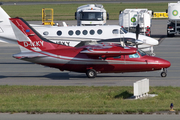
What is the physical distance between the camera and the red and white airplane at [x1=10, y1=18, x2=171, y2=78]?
21.2 metres

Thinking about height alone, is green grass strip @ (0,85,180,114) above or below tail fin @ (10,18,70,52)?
below

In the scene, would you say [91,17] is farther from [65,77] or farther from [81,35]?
[65,77]

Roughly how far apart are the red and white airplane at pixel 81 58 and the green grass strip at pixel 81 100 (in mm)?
3214

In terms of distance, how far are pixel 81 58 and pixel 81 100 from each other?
6.57m

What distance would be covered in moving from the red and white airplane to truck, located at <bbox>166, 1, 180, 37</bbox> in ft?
71.7

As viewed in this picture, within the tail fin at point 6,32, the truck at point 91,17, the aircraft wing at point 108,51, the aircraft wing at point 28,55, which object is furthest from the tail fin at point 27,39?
the truck at point 91,17

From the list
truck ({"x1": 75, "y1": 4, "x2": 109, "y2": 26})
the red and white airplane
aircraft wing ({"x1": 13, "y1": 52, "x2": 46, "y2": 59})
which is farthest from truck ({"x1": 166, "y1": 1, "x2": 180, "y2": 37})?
aircraft wing ({"x1": 13, "y1": 52, "x2": 46, "y2": 59})

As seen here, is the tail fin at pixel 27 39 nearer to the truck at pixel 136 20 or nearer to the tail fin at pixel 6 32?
the tail fin at pixel 6 32

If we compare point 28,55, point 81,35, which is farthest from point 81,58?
point 81,35

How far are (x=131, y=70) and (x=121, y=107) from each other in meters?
7.99

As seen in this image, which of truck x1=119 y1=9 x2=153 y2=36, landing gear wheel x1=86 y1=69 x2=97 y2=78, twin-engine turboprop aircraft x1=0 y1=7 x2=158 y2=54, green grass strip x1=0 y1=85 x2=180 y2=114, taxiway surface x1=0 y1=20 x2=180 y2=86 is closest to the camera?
green grass strip x1=0 y1=85 x2=180 y2=114

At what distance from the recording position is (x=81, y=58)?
21.5 m

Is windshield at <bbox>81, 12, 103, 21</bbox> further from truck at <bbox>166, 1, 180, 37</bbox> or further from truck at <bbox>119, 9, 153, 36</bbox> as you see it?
truck at <bbox>166, 1, 180, 37</bbox>

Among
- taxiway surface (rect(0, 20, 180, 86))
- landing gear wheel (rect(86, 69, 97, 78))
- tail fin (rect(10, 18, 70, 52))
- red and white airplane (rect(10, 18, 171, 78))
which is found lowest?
taxiway surface (rect(0, 20, 180, 86))
